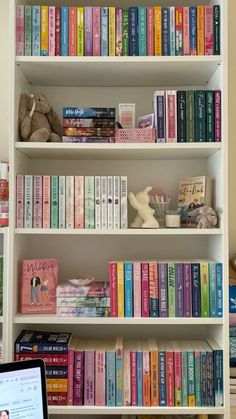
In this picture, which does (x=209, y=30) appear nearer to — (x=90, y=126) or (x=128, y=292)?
(x=90, y=126)

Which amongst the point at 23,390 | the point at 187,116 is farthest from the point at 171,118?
the point at 23,390

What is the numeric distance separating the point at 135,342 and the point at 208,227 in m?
0.53

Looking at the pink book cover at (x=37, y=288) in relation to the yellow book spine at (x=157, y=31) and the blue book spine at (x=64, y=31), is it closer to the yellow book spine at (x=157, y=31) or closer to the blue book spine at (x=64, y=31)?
the blue book spine at (x=64, y=31)

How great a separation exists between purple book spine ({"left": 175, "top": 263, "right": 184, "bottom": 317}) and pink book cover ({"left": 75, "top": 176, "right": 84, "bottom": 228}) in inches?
14.6

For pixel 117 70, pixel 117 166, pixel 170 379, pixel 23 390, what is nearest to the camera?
pixel 23 390

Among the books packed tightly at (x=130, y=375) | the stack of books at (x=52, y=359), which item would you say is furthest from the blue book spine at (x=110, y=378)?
the stack of books at (x=52, y=359)

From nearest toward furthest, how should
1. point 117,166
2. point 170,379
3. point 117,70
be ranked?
point 170,379, point 117,70, point 117,166

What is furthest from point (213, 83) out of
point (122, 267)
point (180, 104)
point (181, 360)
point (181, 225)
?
point (181, 360)

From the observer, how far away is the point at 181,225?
1.82 metres

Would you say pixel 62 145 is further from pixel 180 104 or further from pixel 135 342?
pixel 135 342

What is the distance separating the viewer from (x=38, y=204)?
5.64 ft

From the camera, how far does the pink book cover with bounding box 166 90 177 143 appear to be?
67.6 inches

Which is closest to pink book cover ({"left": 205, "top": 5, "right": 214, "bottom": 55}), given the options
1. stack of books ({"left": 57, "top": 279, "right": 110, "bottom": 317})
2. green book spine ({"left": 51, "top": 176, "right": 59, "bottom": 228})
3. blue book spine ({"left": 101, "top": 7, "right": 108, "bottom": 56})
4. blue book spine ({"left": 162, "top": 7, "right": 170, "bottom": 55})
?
blue book spine ({"left": 162, "top": 7, "right": 170, "bottom": 55})

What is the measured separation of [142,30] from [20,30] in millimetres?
434
